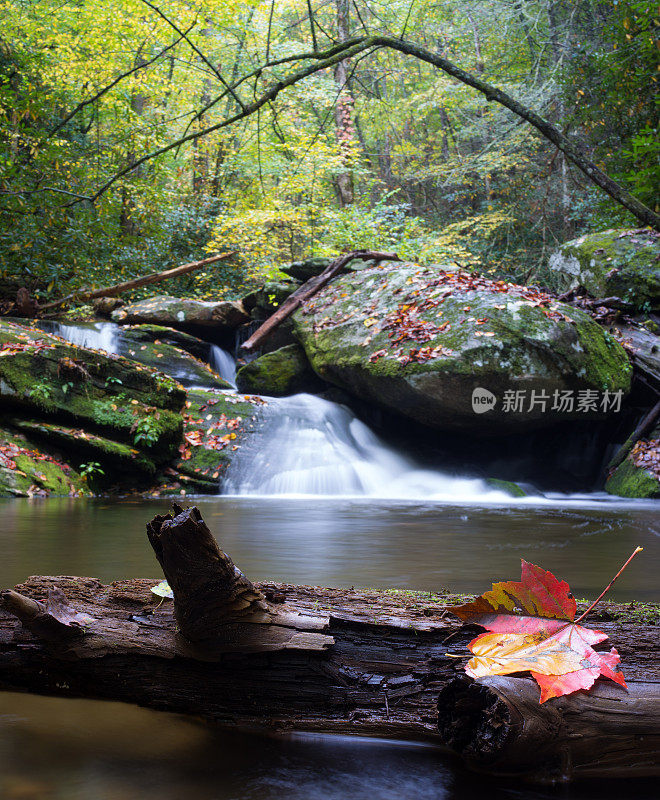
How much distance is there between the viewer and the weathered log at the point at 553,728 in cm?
125

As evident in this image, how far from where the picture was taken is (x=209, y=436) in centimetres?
962

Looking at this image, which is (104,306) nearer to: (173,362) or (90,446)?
(173,362)

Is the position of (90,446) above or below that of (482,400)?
below

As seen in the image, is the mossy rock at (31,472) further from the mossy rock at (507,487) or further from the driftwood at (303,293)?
the mossy rock at (507,487)

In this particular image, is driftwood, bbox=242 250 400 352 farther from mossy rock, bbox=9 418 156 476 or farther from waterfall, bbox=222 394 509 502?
mossy rock, bbox=9 418 156 476

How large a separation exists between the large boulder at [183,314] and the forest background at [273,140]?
162 centimetres

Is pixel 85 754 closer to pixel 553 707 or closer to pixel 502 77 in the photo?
pixel 553 707

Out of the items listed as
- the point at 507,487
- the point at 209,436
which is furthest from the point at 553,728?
the point at 209,436

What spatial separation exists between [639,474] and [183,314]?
945cm

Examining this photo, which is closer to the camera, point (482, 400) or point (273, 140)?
point (482, 400)

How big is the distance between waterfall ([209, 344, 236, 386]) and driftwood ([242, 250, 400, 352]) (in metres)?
1.49

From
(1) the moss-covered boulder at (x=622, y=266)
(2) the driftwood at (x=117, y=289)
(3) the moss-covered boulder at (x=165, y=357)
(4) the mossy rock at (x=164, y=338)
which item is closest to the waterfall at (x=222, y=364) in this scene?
(4) the mossy rock at (x=164, y=338)

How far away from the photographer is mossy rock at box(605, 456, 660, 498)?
28.5ft

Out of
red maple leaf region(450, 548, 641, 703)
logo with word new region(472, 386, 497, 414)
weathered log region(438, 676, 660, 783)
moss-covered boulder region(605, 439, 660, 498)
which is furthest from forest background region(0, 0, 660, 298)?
weathered log region(438, 676, 660, 783)
